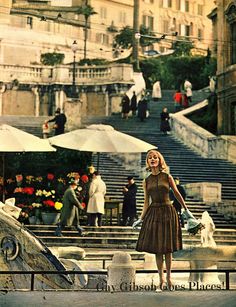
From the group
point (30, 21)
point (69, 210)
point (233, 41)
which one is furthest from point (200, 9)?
point (69, 210)

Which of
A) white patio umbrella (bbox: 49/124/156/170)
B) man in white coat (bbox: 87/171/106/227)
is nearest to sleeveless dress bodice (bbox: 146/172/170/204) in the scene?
man in white coat (bbox: 87/171/106/227)

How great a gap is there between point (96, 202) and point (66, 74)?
3102cm

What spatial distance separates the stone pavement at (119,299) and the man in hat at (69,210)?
979cm

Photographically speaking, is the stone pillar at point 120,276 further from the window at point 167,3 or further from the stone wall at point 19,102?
the window at point 167,3

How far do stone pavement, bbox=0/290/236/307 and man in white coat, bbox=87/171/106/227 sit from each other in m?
11.1

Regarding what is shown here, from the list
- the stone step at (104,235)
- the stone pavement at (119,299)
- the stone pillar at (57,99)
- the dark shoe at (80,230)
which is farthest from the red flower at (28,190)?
the stone pillar at (57,99)

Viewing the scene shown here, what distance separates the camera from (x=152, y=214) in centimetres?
942

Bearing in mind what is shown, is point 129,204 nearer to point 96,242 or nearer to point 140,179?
point 96,242

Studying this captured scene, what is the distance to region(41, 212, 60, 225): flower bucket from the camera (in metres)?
20.7

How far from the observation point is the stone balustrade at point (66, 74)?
48.2 meters

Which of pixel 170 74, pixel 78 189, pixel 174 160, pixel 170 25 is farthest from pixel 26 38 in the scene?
pixel 78 189

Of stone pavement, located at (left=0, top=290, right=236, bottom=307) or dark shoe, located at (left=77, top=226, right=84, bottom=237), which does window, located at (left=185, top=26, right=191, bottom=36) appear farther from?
stone pavement, located at (left=0, top=290, right=236, bottom=307)

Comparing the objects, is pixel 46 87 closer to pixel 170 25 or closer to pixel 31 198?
pixel 31 198

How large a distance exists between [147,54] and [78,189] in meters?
51.9
